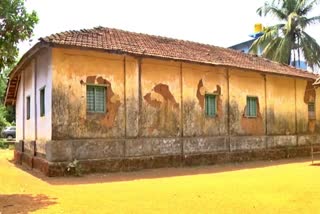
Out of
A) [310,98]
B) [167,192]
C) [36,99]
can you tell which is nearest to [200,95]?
[36,99]

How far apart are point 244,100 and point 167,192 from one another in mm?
9078

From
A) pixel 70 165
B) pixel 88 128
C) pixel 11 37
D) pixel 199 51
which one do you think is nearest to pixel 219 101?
pixel 199 51

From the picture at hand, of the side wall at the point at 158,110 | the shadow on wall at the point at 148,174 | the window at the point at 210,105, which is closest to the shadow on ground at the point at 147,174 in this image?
the shadow on wall at the point at 148,174

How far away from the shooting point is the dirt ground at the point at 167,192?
7.54 metres

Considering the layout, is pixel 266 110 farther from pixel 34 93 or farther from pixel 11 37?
pixel 11 37

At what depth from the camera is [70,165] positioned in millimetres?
12344

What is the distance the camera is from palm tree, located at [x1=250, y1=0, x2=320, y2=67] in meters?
26.1

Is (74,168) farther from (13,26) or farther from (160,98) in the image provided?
(13,26)

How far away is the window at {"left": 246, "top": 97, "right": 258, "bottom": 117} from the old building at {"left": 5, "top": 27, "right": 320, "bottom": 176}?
4 centimetres

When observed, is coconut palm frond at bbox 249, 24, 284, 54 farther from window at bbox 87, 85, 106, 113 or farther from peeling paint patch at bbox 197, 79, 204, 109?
window at bbox 87, 85, 106, 113

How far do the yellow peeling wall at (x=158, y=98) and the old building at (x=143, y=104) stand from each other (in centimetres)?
3

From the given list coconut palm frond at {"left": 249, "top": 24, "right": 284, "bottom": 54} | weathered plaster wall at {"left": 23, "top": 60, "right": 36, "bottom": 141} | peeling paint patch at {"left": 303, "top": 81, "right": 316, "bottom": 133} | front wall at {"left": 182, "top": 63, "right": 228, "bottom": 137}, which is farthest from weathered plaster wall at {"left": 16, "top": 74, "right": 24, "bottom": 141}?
coconut palm frond at {"left": 249, "top": 24, "right": 284, "bottom": 54}

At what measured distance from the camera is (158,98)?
583 inches

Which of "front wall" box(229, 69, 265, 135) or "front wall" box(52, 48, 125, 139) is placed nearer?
"front wall" box(52, 48, 125, 139)
